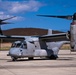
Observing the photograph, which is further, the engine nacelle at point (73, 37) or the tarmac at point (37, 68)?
the engine nacelle at point (73, 37)

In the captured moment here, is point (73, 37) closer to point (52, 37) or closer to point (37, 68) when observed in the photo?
point (37, 68)

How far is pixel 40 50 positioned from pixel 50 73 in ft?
48.2

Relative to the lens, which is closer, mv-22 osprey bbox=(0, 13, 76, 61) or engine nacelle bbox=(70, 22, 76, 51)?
engine nacelle bbox=(70, 22, 76, 51)

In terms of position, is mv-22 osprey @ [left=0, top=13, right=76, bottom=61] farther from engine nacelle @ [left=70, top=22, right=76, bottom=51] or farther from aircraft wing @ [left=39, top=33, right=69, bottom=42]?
engine nacelle @ [left=70, top=22, right=76, bottom=51]

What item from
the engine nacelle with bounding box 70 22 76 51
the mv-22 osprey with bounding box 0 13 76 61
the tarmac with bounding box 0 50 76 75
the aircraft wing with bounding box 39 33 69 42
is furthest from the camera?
the aircraft wing with bounding box 39 33 69 42

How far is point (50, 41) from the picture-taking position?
1388 inches

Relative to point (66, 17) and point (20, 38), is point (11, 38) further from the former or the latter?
point (66, 17)

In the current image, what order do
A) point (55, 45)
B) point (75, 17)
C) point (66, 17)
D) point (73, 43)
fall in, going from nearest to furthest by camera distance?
point (73, 43)
point (75, 17)
point (66, 17)
point (55, 45)

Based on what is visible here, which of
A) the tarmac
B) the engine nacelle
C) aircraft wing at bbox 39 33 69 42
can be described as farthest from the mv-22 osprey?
the engine nacelle

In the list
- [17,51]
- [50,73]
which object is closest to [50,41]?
[17,51]

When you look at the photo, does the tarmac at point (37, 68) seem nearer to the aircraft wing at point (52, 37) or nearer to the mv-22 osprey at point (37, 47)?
the mv-22 osprey at point (37, 47)

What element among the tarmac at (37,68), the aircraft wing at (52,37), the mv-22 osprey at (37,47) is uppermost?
the aircraft wing at (52,37)

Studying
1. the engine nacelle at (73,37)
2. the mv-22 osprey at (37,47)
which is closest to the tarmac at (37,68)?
the engine nacelle at (73,37)

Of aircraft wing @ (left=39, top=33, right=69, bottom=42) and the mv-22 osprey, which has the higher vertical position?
aircraft wing @ (left=39, top=33, right=69, bottom=42)
